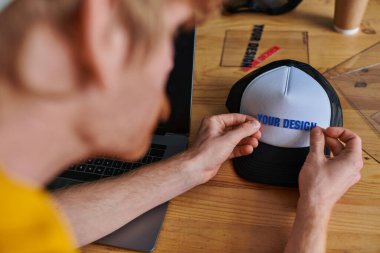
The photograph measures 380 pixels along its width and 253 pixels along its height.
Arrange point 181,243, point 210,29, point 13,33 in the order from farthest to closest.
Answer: point 210,29 < point 181,243 < point 13,33

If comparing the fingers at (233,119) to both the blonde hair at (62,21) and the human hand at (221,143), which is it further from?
the blonde hair at (62,21)

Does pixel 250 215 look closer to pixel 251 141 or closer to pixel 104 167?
pixel 251 141

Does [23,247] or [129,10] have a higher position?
[129,10]

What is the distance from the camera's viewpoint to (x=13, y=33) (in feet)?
0.95

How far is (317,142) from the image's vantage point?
0.66 m

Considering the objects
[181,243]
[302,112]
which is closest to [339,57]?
[302,112]

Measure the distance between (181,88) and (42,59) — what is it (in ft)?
1.46

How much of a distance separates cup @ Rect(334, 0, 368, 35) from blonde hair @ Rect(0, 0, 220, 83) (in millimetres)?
787

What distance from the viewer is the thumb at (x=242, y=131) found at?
69 cm

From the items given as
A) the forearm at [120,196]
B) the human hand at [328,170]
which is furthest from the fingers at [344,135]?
the forearm at [120,196]

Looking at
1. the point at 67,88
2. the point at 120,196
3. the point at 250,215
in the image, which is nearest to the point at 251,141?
the point at 250,215

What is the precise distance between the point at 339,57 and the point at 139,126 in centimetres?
70

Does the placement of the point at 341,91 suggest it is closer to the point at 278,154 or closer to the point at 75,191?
the point at 278,154

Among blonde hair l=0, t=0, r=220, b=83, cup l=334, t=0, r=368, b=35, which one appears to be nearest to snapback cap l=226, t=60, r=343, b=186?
cup l=334, t=0, r=368, b=35
